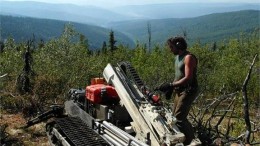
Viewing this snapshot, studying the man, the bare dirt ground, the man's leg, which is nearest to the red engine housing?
the man

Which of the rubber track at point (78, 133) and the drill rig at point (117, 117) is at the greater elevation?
the drill rig at point (117, 117)

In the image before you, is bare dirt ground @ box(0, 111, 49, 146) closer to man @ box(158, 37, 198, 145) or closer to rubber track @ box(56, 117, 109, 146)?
rubber track @ box(56, 117, 109, 146)

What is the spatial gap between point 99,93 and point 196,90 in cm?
234

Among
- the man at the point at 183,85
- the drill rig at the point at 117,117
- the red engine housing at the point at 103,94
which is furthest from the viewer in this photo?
the red engine housing at the point at 103,94

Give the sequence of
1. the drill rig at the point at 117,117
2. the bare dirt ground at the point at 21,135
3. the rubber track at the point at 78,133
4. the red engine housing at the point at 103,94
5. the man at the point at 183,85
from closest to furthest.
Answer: the drill rig at the point at 117,117, the man at the point at 183,85, the rubber track at the point at 78,133, the red engine housing at the point at 103,94, the bare dirt ground at the point at 21,135

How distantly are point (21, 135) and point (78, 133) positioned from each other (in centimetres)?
369

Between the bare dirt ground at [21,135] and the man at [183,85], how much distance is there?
4614mm

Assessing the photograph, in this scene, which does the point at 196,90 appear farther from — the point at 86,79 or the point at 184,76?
the point at 86,79

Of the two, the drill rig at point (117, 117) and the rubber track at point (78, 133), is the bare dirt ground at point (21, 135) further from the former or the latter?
the rubber track at point (78, 133)

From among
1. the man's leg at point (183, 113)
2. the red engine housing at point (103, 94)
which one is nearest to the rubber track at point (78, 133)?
the red engine housing at point (103, 94)

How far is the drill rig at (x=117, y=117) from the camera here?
687 centimetres

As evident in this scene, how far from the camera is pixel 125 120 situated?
8570 mm

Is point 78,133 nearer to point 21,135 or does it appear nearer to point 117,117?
point 117,117

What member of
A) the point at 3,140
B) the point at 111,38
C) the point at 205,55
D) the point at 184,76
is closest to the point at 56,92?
the point at 3,140
